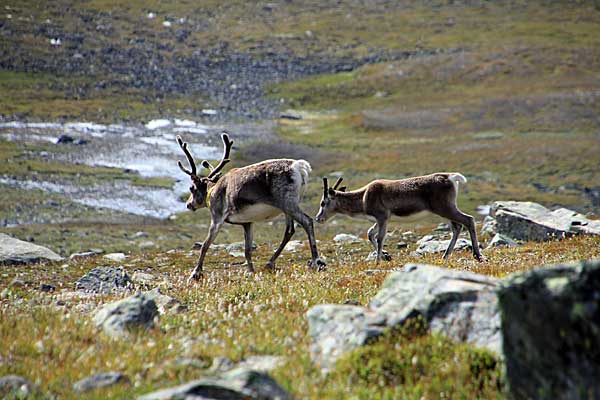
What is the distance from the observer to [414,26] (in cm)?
16988

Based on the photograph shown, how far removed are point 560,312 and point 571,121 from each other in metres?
80.3

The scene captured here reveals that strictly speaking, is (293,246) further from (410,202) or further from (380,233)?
(410,202)

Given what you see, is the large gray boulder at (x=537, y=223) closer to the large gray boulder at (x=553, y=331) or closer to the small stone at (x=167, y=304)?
the small stone at (x=167, y=304)

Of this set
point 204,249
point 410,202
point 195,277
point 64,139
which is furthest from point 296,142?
point 195,277

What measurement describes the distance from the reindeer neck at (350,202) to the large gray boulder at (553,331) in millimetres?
16161

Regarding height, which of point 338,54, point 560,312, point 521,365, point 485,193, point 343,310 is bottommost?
point 338,54

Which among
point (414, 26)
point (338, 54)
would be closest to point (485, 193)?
point (338, 54)

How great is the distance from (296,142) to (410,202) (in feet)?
192

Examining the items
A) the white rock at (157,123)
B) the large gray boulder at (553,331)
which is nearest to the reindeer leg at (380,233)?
the large gray boulder at (553,331)

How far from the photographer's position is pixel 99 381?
7254mm

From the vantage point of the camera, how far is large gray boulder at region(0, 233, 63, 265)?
80.2ft

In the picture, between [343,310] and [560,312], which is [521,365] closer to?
[560,312]

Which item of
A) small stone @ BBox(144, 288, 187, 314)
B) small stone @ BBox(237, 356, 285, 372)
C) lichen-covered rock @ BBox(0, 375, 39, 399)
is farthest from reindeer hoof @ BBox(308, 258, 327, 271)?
lichen-covered rock @ BBox(0, 375, 39, 399)

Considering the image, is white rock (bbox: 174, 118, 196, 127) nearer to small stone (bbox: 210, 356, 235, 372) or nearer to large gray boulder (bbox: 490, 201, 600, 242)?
large gray boulder (bbox: 490, 201, 600, 242)
